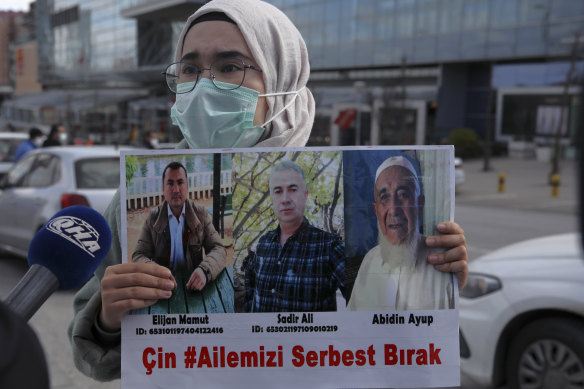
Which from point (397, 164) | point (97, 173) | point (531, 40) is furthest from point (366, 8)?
point (397, 164)

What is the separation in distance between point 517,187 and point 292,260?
23.2 metres

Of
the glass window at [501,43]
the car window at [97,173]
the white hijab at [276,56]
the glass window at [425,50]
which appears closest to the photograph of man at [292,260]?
the white hijab at [276,56]

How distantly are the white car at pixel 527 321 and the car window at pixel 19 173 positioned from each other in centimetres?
648

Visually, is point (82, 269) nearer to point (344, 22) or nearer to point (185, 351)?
point (185, 351)

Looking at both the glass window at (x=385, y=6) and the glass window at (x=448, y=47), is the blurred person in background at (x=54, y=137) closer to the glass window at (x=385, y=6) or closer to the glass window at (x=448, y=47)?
the glass window at (x=448, y=47)

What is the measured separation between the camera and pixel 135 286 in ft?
4.91

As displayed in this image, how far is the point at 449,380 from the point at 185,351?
0.68 m

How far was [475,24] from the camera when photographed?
36344 millimetres

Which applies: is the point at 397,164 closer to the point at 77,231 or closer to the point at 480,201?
the point at 77,231

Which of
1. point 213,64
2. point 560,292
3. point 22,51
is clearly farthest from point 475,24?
point 22,51

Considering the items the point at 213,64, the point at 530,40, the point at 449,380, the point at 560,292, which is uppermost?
the point at 530,40

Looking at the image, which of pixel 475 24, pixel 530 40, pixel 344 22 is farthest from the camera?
pixel 344 22

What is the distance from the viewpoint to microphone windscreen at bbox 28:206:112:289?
121cm

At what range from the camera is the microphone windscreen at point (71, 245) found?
1.21 m
